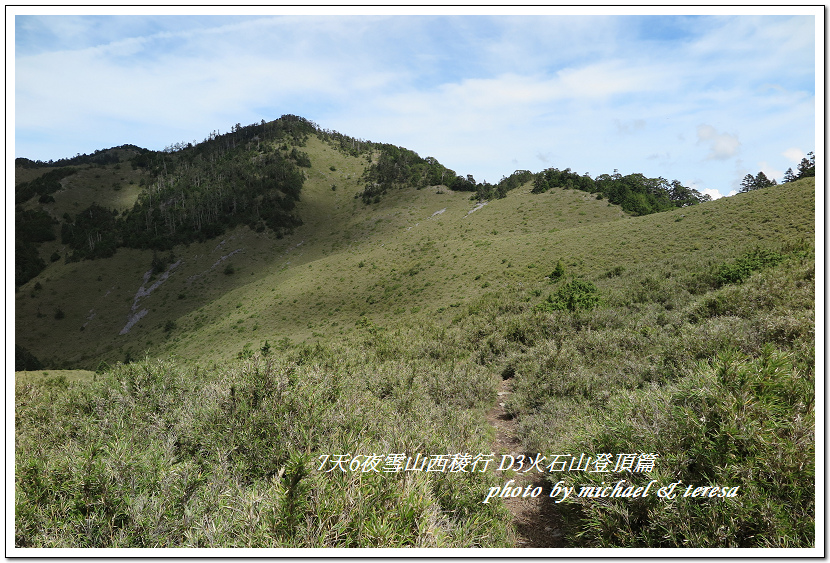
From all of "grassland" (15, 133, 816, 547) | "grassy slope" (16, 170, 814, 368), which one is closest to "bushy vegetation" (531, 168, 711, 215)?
"grassy slope" (16, 170, 814, 368)

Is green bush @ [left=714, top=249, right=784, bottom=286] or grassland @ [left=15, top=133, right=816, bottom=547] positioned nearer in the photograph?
grassland @ [left=15, top=133, right=816, bottom=547]

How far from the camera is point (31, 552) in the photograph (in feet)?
11.3

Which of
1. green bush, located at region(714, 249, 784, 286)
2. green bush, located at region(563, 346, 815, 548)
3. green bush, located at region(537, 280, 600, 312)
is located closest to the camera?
green bush, located at region(563, 346, 815, 548)

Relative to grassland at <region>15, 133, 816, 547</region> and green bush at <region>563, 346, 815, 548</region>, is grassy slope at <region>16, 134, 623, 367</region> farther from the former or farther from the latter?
green bush at <region>563, 346, 815, 548</region>

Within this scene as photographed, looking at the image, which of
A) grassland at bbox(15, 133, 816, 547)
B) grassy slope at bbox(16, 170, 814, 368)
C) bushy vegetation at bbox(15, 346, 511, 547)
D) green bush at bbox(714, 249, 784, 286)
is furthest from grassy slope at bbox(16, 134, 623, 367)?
bushy vegetation at bbox(15, 346, 511, 547)

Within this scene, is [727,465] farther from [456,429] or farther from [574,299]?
[574,299]

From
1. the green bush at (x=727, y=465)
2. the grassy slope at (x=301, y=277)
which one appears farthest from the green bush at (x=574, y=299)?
the grassy slope at (x=301, y=277)

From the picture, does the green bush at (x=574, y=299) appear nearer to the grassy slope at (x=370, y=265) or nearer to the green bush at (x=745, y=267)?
the green bush at (x=745, y=267)

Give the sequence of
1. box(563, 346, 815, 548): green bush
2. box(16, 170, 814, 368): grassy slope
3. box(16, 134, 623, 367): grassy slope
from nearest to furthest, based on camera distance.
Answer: box(563, 346, 815, 548): green bush → box(16, 170, 814, 368): grassy slope → box(16, 134, 623, 367): grassy slope

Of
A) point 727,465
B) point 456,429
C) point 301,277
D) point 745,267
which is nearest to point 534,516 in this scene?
point 456,429

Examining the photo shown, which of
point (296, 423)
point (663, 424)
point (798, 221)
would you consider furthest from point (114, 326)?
point (798, 221)

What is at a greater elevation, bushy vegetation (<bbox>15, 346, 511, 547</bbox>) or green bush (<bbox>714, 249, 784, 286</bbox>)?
green bush (<bbox>714, 249, 784, 286</bbox>)

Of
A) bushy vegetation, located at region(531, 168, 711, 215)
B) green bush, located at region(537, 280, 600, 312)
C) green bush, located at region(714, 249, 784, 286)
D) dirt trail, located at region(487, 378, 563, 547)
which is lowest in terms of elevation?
dirt trail, located at region(487, 378, 563, 547)

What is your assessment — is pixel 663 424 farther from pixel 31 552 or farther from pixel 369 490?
pixel 31 552
